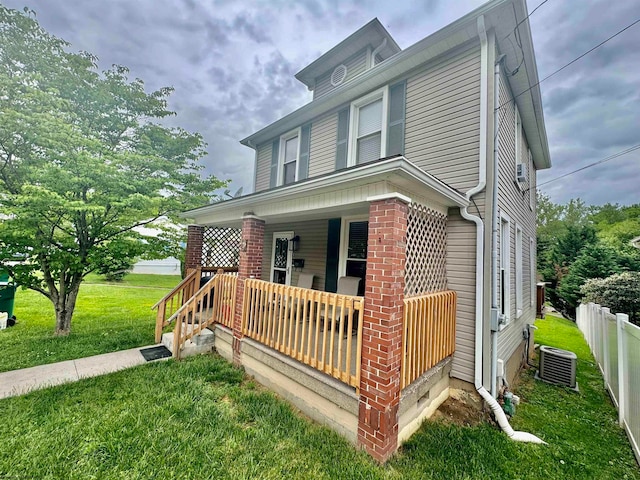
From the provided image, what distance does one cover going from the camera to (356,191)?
11.6 ft

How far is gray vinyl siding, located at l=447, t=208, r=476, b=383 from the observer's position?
4090 millimetres

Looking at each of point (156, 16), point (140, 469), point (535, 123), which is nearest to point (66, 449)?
point (140, 469)

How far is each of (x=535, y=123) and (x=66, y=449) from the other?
33.1ft

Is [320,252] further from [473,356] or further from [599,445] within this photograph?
[599,445]

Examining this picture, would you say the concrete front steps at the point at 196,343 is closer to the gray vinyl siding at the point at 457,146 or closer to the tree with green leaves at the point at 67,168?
the tree with green leaves at the point at 67,168

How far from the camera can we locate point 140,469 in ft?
8.23

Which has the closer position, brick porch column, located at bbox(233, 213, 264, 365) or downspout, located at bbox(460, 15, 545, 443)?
downspout, located at bbox(460, 15, 545, 443)

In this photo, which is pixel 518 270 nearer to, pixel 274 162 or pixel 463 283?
pixel 463 283

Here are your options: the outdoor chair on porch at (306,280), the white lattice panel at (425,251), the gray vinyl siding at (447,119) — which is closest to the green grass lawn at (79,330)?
the outdoor chair on porch at (306,280)

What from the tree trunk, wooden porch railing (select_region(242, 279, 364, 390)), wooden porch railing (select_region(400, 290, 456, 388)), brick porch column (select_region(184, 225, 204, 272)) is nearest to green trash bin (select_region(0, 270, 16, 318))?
the tree trunk

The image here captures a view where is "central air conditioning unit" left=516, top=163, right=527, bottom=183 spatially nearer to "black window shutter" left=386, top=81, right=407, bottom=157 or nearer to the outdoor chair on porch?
"black window shutter" left=386, top=81, right=407, bottom=157

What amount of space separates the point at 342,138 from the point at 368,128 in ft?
2.12

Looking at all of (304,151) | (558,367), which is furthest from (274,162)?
(558,367)

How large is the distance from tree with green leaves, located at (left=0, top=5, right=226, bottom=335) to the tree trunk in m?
0.02
